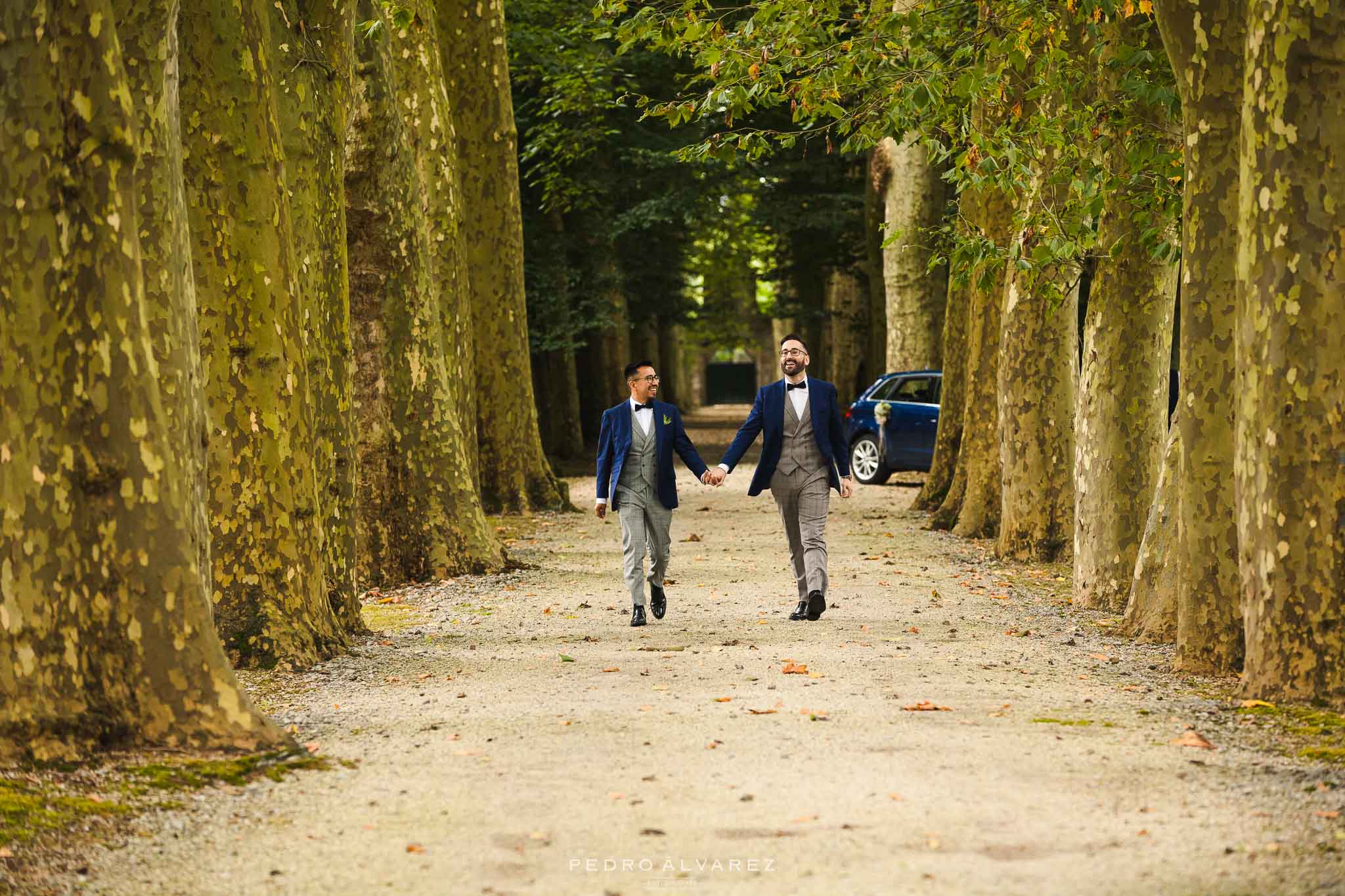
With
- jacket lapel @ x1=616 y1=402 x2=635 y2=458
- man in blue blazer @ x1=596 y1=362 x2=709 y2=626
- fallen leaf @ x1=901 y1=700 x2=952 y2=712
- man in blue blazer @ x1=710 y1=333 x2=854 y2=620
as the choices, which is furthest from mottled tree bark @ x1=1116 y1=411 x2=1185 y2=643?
jacket lapel @ x1=616 y1=402 x2=635 y2=458

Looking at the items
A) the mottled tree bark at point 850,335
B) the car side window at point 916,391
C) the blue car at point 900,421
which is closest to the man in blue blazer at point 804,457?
the blue car at point 900,421

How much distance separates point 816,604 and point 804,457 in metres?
1.01

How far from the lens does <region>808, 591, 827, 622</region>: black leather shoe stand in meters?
10.5

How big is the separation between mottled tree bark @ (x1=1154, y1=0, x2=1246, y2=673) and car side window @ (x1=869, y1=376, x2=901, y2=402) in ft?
49.8

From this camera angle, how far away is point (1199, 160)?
8.25 m

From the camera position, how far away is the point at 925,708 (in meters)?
7.41

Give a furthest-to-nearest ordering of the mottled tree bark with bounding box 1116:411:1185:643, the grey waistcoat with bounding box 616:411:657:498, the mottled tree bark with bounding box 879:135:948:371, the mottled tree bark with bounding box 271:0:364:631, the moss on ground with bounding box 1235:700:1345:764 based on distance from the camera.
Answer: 1. the mottled tree bark with bounding box 879:135:948:371
2. the grey waistcoat with bounding box 616:411:657:498
3. the mottled tree bark with bounding box 271:0:364:631
4. the mottled tree bark with bounding box 1116:411:1185:643
5. the moss on ground with bounding box 1235:700:1345:764

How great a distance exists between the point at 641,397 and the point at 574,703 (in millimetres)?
3280

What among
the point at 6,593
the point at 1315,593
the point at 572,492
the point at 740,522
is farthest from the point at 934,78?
the point at 572,492

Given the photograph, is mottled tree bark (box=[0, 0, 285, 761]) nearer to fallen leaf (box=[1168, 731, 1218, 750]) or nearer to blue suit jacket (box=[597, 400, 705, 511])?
fallen leaf (box=[1168, 731, 1218, 750])

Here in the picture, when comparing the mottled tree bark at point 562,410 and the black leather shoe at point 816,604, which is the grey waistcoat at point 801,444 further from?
the mottled tree bark at point 562,410

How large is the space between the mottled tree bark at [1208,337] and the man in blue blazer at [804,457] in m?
2.63

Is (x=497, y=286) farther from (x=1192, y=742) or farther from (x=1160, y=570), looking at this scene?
(x=1192, y=742)

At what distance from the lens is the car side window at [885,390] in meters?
23.6
